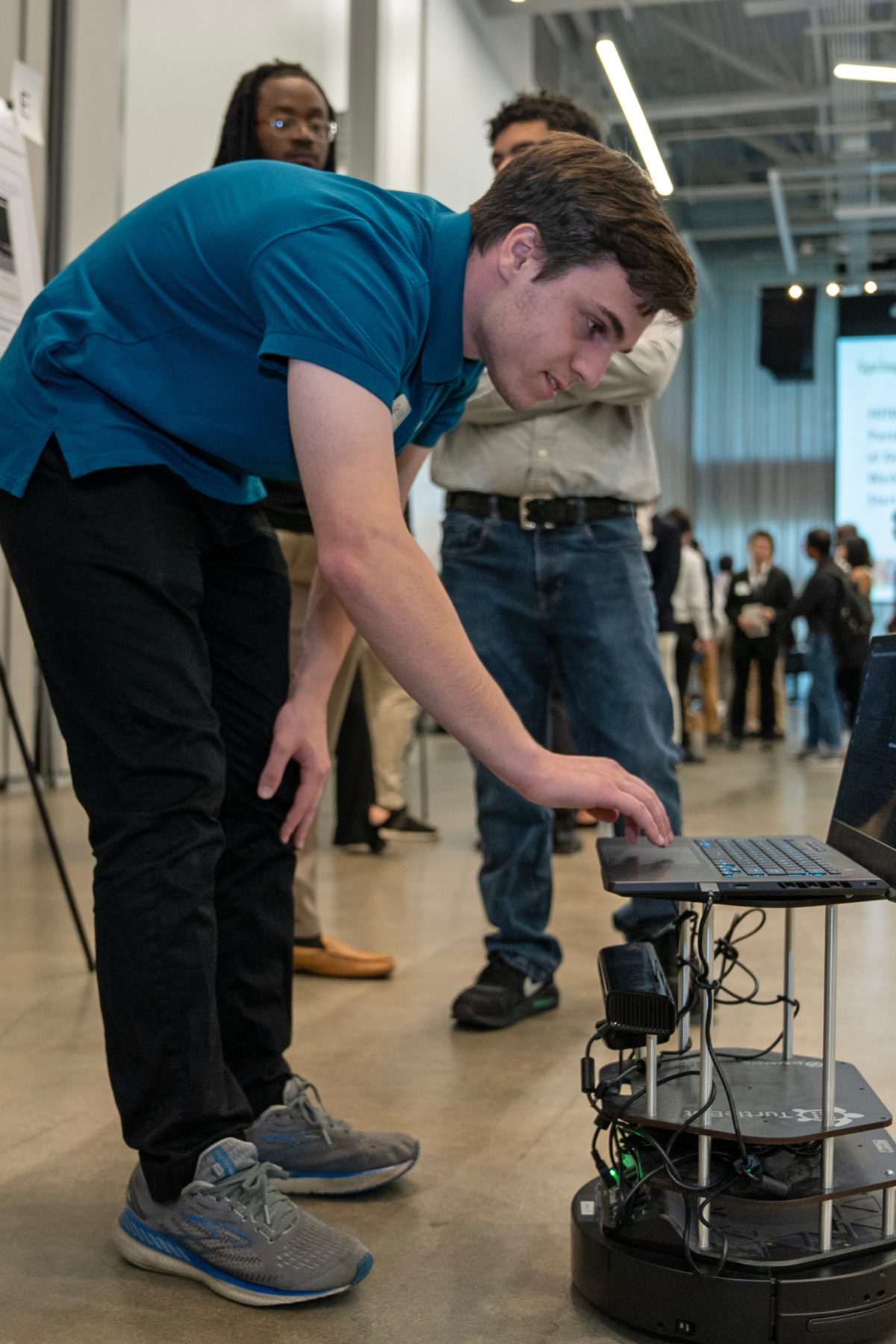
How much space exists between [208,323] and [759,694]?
723 cm

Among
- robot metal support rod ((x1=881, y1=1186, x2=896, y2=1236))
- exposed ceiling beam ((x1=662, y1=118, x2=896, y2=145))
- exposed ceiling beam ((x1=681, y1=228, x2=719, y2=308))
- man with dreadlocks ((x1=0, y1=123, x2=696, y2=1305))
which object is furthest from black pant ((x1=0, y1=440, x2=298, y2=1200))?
exposed ceiling beam ((x1=681, y1=228, x2=719, y2=308))

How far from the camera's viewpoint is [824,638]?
7.14m

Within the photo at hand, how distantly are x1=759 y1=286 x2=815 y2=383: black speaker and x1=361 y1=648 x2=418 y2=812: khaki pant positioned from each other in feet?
28.7

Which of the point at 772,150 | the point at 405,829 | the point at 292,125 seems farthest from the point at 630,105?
the point at 292,125

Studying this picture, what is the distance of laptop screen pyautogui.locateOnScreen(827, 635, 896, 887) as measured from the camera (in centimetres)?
105

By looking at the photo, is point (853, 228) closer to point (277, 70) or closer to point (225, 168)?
point (277, 70)

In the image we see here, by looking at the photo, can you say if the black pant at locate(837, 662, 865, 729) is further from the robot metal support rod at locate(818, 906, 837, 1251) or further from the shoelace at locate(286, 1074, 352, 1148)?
the robot metal support rod at locate(818, 906, 837, 1251)

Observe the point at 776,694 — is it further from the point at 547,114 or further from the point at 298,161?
the point at 298,161

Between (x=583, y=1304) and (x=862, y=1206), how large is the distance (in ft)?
0.83

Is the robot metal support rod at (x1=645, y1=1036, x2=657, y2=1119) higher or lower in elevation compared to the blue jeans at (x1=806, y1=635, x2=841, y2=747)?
lower

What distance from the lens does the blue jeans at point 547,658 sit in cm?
186

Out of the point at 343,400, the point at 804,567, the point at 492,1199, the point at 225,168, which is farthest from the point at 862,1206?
the point at 804,567

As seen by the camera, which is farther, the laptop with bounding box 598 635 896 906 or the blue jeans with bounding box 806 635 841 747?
the blue jeans with bounding box 806 635 841 747

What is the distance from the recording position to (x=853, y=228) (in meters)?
12.7
